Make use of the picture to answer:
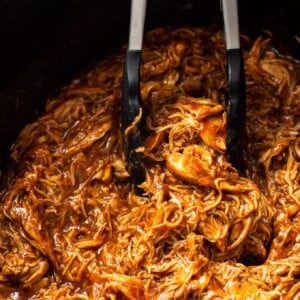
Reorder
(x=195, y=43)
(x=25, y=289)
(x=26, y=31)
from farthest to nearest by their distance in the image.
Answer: (x=195, y=43), (x=26, y=31), (x=25, y=289)

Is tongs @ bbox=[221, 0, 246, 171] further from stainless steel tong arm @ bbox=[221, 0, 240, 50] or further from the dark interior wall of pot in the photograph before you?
the dark interior wall of pot

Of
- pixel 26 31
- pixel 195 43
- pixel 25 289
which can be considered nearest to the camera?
pixel 25 289

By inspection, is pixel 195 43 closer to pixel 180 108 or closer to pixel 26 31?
pixel 180 108

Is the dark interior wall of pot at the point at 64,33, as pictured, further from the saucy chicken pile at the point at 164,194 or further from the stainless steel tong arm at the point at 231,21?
the stainless steel tong arm at the point at 231,21

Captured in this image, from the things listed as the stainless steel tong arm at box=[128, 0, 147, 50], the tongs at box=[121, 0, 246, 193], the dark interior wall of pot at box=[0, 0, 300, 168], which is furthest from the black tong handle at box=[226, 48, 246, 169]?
the dark interior wall of pot at box=[0, 0, 300, 168]

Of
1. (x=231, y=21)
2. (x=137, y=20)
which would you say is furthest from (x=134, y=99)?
(x=231, y=21)

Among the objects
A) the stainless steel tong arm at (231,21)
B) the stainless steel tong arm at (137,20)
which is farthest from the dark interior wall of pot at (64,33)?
the stainless steel tong arm at (231,21)

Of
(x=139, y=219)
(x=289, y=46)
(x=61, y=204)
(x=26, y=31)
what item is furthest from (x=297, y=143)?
(x=26, y=31)

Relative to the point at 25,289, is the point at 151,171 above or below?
above
